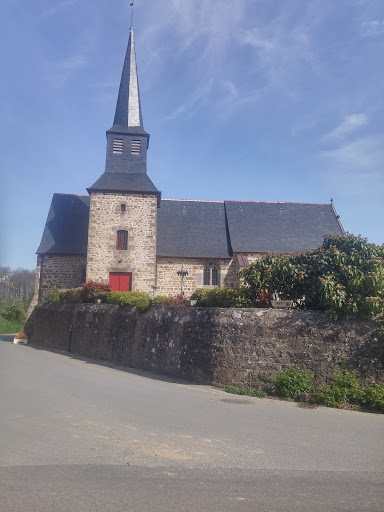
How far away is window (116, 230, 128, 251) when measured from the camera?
24.3 m

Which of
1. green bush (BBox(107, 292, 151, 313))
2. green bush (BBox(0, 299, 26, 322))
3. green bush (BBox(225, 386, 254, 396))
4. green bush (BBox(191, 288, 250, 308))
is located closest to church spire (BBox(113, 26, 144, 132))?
green bush (BBox(107, 292, 151, 313))

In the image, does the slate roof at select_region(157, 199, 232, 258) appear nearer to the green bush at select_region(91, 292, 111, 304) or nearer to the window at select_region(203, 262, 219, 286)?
the window at select_region(203, 262, 219, 286)

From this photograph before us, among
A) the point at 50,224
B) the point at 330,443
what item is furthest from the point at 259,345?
the point at 50,224

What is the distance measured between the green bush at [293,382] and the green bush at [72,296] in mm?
11494

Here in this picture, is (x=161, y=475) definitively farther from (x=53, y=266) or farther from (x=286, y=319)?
(x=53, y=266)

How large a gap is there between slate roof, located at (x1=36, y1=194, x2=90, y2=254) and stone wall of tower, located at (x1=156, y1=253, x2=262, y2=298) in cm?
485

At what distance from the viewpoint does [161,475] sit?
170 inches

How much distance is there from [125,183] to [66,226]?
577 centimetres

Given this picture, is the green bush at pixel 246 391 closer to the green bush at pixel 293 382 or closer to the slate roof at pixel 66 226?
the green bush at pixel 293 382

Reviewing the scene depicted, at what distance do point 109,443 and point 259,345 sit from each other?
468 centimetres

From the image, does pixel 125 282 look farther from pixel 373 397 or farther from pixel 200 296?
pixel 373 397

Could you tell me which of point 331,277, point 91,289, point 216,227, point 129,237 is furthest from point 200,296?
point 216,227

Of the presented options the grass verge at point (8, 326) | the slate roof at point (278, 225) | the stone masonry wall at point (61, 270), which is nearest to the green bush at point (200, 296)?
the slate roof at point (278, 225)

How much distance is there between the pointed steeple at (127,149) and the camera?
81.3ft
